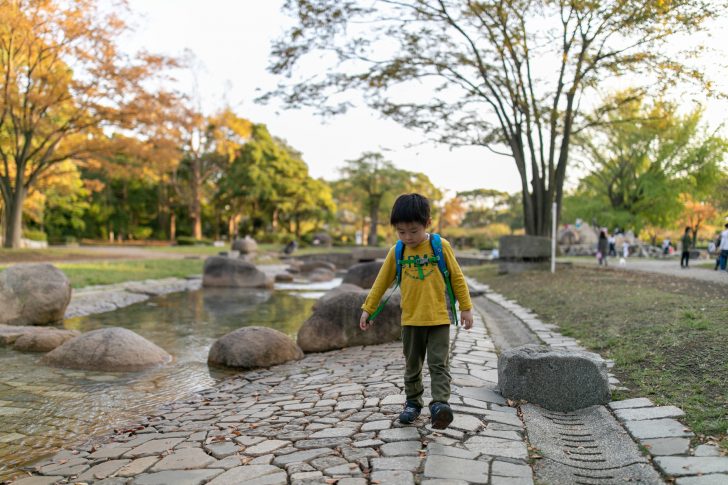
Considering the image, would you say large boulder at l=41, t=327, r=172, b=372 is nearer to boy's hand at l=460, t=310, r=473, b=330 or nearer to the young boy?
the young boy

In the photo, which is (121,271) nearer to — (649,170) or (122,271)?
(122,271)

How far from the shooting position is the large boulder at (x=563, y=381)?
4.27 metres

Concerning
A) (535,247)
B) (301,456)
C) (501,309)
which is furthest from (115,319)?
(535,247)

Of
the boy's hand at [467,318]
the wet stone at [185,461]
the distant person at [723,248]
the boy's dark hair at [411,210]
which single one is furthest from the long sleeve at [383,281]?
the distant person at [723,248]

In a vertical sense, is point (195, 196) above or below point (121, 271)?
above

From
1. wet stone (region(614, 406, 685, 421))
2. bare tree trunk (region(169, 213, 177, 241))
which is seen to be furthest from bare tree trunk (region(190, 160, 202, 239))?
wet stone (region(614, 406, 685, 421))

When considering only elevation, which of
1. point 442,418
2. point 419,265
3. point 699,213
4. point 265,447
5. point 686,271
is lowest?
point 265,447

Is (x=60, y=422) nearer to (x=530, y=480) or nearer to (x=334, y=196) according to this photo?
(x=530, y=480)

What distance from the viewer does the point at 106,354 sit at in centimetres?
662

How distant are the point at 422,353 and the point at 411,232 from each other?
884 mm

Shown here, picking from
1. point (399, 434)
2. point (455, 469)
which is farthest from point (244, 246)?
point (455, 469)

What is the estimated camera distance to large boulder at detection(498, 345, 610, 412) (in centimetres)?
427

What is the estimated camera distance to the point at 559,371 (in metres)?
4.31

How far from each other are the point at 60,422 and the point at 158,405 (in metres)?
0.84
